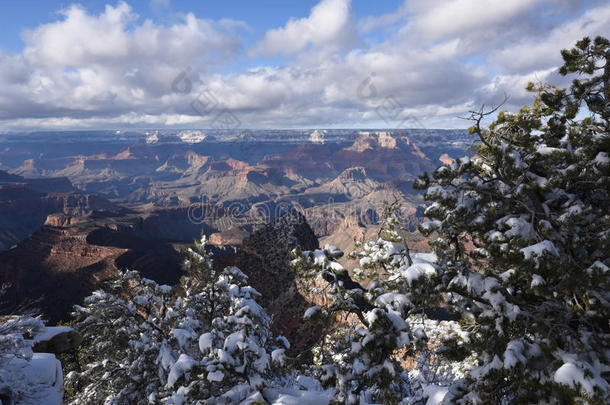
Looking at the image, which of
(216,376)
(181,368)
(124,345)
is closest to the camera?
(216,376)

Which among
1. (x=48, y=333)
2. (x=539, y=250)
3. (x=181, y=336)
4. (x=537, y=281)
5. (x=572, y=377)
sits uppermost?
(x=539, y=250)

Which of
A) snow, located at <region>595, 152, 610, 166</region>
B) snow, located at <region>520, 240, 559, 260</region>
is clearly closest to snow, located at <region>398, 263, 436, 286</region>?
snow, located at <region>520, 240, 559, 260</region>

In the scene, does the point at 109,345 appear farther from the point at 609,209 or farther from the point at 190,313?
the point at 609,209

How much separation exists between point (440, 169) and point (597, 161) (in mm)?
3065

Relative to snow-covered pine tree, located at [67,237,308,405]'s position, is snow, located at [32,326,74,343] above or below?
below

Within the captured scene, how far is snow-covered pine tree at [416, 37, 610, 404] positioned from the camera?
654cm

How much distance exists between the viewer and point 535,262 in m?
6.28

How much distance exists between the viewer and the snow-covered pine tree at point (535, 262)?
654 cm

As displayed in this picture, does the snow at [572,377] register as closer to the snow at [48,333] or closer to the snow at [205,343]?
the snow at [205,343]

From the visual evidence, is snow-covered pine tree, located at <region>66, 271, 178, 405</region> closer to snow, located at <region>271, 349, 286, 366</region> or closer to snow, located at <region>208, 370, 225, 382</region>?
snow, located at <region>208, 370, 225, 382</region>

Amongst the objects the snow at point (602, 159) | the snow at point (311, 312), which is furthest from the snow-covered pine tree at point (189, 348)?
the snow at point (602, 159)

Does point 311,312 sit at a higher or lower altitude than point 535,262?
lower

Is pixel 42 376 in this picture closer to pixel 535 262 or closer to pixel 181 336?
pixel 181 336

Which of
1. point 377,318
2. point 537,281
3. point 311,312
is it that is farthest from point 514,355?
point 311,312
